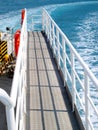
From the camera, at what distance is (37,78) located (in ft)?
24.0

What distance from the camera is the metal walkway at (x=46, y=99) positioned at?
4895mm

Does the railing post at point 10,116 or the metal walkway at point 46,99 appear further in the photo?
the metal walkway at point 46,99

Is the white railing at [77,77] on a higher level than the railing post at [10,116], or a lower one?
lower

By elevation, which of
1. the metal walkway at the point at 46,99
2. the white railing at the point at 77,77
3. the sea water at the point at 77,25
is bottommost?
the sea water at the point at 77,25

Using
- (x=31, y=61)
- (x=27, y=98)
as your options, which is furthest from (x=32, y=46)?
(x=27, y=98)

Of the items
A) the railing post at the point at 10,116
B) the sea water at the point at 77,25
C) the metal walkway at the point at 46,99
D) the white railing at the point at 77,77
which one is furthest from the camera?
the sea water at the point at 77,25

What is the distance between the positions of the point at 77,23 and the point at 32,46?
20.0 meters

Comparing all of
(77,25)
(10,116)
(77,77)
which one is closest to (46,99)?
(77,77)

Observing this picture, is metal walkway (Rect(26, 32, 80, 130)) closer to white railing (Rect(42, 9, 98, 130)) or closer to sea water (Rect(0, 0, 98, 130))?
white railing (Rect(42, 9, 98, 130))

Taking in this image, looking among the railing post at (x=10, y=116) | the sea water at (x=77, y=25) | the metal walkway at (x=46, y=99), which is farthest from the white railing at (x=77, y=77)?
the sea water at (x=77, y=25)

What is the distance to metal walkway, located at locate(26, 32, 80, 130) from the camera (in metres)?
4.89

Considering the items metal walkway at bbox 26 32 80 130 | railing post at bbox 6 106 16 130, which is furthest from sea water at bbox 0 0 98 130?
railing post at bbox 6 106 16 130

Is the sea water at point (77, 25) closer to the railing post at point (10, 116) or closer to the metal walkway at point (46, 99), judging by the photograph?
the metal walkway at point (46, 99)

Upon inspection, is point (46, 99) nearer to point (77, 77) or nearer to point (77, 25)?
point (77, 77)
